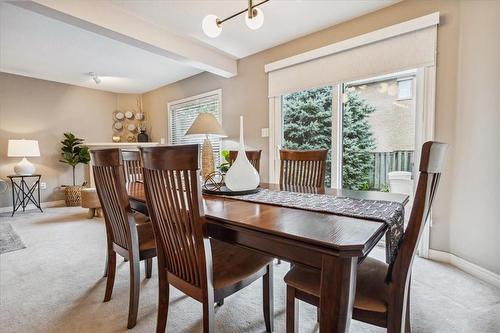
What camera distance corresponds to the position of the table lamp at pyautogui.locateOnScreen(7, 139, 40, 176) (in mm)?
4227

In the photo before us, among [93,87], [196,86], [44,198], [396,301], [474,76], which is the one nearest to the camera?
[396,301]

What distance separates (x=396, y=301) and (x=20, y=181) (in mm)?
5916

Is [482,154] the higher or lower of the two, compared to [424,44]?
lower

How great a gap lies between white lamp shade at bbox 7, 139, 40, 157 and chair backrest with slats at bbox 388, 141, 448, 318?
Result: 544cm

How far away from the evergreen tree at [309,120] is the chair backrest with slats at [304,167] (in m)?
0.85

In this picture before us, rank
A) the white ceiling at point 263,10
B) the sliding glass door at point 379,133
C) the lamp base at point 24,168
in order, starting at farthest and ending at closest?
1. the lamp base at point 24,168
2. the sliding glass door at point 379,133
3. the white ceiling at point 263,10

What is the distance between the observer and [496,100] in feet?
6.23

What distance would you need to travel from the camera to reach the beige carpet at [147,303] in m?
1.50

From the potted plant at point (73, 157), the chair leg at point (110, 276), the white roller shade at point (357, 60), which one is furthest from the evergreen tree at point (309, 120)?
the potted plant at point (73, 157)

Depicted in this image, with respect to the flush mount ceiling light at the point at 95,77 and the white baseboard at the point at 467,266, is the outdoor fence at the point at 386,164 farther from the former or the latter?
the flush mount ceiling light at the point at 95,77

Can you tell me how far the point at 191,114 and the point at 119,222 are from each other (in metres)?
3.50

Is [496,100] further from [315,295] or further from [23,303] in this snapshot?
[23,303]

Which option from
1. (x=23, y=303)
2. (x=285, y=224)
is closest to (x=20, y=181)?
(x=23, y=303)

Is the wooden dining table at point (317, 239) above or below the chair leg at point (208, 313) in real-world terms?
above
